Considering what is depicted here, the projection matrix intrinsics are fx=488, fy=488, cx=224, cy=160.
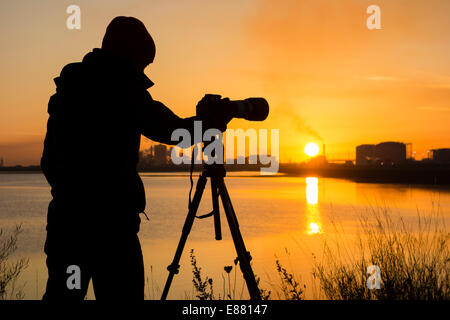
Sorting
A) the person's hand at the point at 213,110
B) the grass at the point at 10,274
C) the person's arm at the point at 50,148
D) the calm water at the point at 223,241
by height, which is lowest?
the calm water at the point at 223,241

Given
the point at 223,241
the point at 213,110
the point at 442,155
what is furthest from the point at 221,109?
the point at 442,155

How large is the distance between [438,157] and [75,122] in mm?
195760

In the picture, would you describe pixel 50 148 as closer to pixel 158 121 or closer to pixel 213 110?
pixel 158 121

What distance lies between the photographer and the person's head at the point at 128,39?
2.40 m

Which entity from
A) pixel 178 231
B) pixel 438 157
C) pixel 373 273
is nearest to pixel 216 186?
pixel 373 273

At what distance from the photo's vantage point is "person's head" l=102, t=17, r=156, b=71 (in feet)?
7.87

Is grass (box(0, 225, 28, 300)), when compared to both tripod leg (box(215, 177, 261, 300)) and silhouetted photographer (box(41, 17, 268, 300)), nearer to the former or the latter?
tripod leg (box(215, 177, 261, 300))

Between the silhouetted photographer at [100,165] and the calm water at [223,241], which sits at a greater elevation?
the silhouetted photographer at [100,165]

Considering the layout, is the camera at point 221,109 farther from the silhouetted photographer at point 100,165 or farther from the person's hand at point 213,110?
the silhouetted photographer at point 100,165

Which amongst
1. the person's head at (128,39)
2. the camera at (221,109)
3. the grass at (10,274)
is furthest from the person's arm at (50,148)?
the grass at (10,274)

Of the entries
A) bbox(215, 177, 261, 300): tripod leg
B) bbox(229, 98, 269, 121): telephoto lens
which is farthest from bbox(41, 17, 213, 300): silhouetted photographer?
bbox(215, 177, 261, 300): tripod leg
